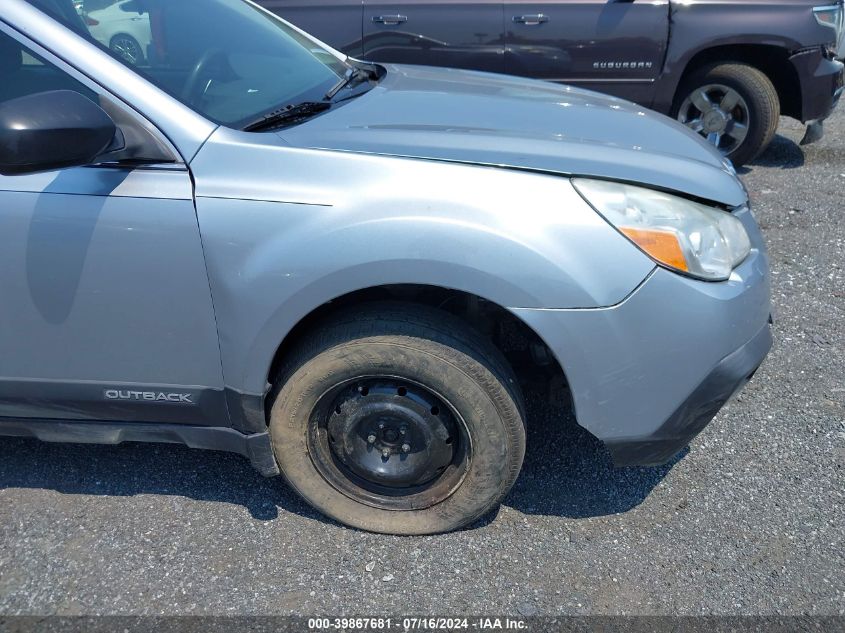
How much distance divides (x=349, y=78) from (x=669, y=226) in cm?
152

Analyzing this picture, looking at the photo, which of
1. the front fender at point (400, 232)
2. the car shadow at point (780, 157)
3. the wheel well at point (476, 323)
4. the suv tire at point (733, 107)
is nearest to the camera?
the front fender at point (400, 232)

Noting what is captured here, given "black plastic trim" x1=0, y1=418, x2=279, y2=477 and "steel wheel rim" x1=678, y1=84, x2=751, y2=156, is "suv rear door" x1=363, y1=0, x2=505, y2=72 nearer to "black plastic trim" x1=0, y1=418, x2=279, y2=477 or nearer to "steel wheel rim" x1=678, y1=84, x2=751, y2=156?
"steel wheel rim" x1=678, y1=84, x2=751, y2=156

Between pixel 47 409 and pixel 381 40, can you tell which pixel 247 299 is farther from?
pixel 381 40

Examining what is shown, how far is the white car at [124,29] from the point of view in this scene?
90.9 inches

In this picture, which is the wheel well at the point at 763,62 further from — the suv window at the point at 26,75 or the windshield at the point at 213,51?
the suv window at the point at 26,75

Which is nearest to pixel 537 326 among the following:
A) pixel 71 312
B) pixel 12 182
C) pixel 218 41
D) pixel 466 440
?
pixel 466 440

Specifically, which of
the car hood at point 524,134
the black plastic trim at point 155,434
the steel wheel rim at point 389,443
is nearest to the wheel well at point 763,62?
the car hood at point 524,134

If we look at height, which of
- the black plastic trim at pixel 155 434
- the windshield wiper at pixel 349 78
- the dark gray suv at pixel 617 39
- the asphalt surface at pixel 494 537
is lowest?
the asphalt surface at pixel 494 537

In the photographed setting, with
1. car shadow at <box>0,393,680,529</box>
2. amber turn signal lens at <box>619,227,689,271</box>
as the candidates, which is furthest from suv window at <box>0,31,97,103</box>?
amber turn signal lens at <box>619,227,689,271</box>

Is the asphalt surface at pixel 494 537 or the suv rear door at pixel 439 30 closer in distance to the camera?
the asphalt surface at pixel 494 537

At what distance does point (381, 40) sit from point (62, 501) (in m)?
4.02

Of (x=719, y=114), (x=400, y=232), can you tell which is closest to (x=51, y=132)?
(x=400, y=232)

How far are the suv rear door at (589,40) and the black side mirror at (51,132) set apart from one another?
13.3ft

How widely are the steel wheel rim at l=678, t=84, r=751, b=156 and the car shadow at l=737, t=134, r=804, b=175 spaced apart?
0.33 m
